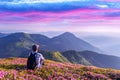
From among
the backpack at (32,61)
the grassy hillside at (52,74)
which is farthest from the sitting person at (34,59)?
the grassy hillside at (52,74)

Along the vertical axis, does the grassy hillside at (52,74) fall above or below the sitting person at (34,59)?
below

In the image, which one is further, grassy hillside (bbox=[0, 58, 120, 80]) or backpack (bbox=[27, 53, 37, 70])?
backpack (bbox=[27, 53, 37, 70])

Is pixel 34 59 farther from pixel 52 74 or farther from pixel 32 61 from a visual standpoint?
pixel 52 74

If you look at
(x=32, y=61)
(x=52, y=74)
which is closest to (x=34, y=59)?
(x=32, y=61)

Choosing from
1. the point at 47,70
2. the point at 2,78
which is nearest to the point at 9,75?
the point at 2,78

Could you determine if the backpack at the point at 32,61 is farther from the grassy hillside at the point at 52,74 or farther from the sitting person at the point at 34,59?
the grassy hillside at the point at 52,74

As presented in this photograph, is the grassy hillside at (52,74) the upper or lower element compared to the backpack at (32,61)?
lower

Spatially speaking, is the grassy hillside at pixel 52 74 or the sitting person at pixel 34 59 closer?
the grassy hillside at pixel 52 74

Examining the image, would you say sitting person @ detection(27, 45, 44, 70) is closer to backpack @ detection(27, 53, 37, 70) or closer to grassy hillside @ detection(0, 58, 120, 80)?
backpack @ detection(27, 53, 37, 70)

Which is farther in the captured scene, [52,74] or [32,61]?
[52,74]

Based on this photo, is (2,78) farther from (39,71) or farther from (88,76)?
(88,76)

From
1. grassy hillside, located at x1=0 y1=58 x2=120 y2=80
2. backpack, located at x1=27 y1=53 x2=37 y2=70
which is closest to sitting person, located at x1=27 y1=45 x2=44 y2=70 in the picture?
backpack, located at x1=27 y1=53 x2=37 y2=70

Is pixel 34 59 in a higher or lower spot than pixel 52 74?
higher

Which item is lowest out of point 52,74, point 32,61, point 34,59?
point 52,74
